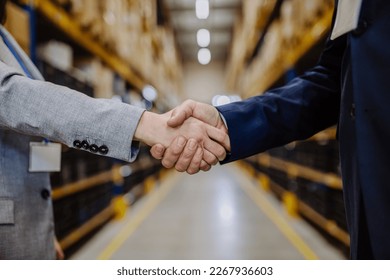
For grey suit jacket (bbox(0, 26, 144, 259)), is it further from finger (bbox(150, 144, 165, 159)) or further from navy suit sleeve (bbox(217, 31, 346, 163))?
navy suit sleeve (bbox(217, 31, 346, 163))

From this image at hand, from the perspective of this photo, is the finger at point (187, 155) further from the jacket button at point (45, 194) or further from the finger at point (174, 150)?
the jacket button at point (45, 194)

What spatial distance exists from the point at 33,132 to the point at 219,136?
664 mm

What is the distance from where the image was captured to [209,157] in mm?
1396

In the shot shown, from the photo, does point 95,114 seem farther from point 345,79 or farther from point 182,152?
point 345,79

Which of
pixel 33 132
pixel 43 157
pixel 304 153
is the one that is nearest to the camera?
pixel 33 132

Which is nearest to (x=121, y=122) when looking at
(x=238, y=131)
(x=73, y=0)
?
(x=238, y=131)

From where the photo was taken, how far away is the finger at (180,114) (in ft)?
4.32

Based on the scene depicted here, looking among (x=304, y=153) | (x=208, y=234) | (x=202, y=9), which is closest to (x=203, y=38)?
(x=202, y=9)

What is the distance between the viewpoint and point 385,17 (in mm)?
811

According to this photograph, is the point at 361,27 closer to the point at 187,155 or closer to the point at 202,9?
the point at 187,155

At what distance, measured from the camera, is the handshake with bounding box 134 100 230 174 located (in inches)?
51.7

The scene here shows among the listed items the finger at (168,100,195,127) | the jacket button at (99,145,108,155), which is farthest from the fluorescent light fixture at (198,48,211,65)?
the jacket button at (99,145,108,155)

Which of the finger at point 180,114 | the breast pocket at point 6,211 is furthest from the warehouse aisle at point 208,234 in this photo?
the breast pocket at point 6,211

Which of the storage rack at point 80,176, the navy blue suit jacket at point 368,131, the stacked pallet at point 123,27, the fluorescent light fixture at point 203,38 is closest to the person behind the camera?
the navy blue suit jacket at point 368,131
